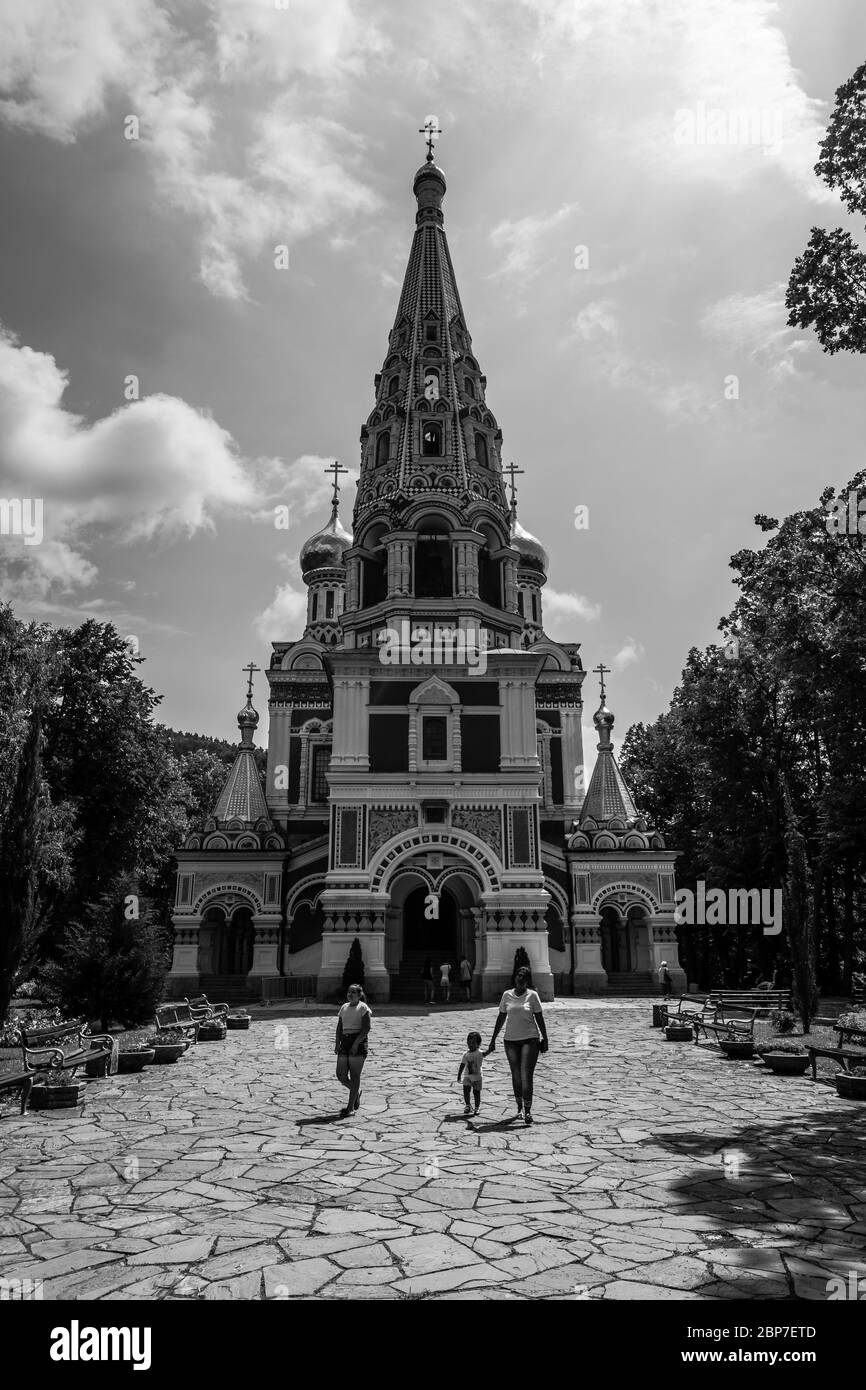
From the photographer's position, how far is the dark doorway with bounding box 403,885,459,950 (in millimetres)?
26656

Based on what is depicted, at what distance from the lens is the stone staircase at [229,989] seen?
2489cm

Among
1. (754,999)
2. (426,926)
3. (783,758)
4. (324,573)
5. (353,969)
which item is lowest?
(754,999)

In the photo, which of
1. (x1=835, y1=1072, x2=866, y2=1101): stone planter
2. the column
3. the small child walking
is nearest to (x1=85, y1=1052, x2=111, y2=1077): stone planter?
the small child walking

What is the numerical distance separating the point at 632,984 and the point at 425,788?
28.6 ft

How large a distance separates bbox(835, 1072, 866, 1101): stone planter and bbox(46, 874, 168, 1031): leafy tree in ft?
32.6

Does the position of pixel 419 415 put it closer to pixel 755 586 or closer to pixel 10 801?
pixel 755 586

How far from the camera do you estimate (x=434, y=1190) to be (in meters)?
6.28

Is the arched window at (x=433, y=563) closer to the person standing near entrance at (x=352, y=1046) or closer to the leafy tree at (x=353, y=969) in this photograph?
the leafy tree at (x=353, y=969)

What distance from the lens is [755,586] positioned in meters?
19.4

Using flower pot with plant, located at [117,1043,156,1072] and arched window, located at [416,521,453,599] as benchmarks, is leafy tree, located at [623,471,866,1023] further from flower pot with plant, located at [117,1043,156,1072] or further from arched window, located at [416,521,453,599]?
flower pot with plant, located at [117,1043,156,1072]

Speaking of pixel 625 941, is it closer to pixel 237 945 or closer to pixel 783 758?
pixel 783 758

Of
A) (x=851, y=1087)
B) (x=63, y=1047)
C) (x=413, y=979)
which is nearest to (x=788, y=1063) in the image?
(x=851, y=1087)

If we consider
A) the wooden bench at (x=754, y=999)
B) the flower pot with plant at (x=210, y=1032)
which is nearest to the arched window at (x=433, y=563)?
the wooden bench at (x=754, y=999)
